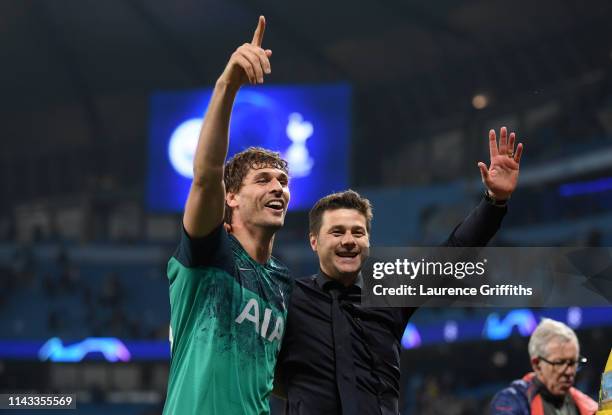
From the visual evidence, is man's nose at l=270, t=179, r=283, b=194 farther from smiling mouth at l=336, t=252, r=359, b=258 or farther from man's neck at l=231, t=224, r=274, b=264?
smiling mouth at l=336, t=252, r=359, b=258

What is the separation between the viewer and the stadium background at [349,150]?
58.7ft

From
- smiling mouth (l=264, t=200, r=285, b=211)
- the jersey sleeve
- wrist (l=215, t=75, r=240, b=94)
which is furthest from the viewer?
smiling mouth (l=264, t=200, r=285, b=211)

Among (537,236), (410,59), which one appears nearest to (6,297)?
(410,59)

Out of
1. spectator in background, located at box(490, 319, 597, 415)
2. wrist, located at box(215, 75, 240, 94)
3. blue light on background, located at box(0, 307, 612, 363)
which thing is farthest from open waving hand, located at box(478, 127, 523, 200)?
blue light on background, located at box(0, 307, 612, 363)

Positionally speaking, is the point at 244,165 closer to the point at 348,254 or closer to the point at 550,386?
the point at 348,254

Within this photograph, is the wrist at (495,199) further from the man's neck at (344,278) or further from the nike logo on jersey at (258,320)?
the nike logo on jersey at (258,320)

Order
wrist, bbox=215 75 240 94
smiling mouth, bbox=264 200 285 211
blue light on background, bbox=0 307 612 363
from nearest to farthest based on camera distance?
wrist, bbox=215 75 240 94 < smiling mouth, bbox=264 200 285 211 < blue light on background, bbox=0 307 612 363

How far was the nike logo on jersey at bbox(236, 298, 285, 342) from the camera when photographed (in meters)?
2.62

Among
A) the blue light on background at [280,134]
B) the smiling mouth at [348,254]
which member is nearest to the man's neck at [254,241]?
the smiling mouth at [348,254]

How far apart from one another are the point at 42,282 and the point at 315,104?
855 cm

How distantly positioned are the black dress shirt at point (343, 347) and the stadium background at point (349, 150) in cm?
1357

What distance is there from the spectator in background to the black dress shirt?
89cm

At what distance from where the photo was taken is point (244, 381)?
8.40 ft

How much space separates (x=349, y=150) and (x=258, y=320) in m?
16.4
